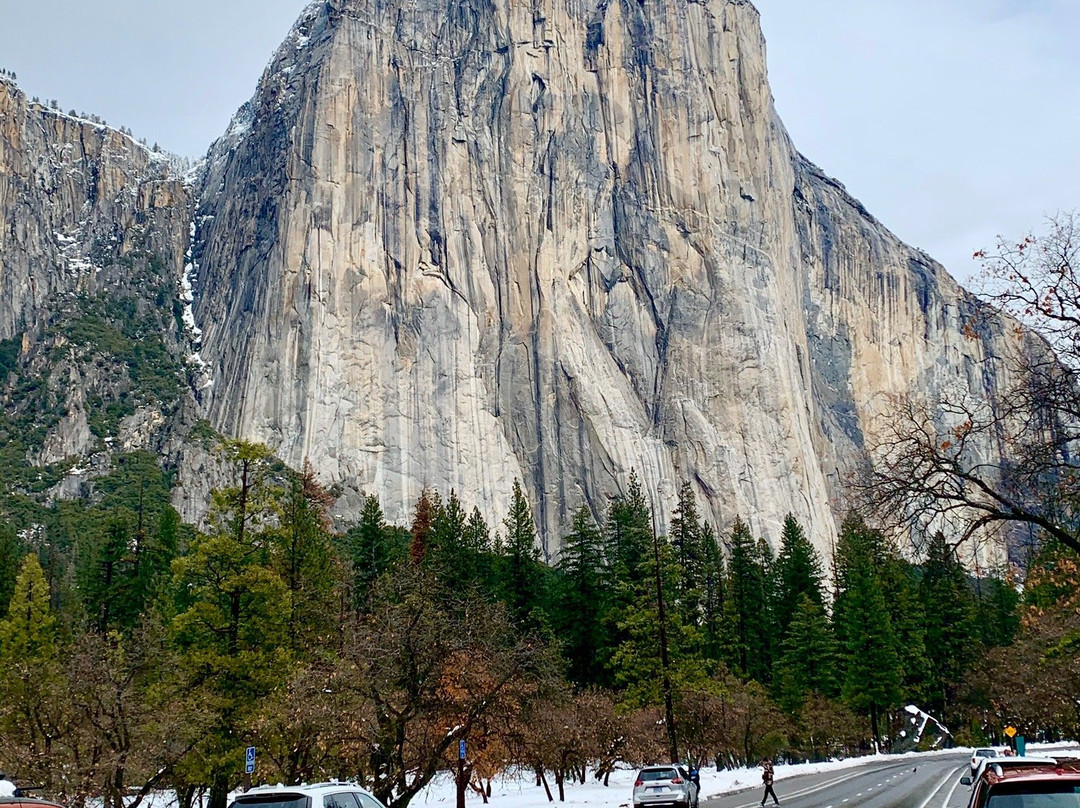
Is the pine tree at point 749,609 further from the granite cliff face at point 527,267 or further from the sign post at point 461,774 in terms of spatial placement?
the sign post at point 461,774

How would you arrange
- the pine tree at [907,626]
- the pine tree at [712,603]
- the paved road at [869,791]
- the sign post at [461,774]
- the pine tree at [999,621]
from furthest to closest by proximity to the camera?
1. the pine tree at [999,621]
2. the pine tree at [907,626]
3. the pine tree at [712,603]
4. the paved road at [869,791]
5. the sign post at [461,774]

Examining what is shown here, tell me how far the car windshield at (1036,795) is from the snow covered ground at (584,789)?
23577 mm

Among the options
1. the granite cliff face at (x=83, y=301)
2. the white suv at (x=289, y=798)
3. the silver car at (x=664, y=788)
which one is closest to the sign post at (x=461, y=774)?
the silver car at (x=664, y=788)

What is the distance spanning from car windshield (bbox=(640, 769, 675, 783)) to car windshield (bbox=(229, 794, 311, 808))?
1545 centimetres

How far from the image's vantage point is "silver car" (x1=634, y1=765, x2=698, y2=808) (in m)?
26.1

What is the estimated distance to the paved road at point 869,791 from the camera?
94.5ft

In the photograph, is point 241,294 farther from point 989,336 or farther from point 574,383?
point 989,336

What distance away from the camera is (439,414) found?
121 metres

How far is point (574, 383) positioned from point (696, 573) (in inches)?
1742

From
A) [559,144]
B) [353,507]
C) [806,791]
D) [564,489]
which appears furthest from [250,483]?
[559,144]

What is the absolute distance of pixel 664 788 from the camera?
2630 centimetres

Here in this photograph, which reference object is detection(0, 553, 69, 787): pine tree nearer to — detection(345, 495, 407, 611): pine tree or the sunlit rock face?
detection(345, 495, 407, 611): pine tree

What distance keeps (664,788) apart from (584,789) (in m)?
18.2

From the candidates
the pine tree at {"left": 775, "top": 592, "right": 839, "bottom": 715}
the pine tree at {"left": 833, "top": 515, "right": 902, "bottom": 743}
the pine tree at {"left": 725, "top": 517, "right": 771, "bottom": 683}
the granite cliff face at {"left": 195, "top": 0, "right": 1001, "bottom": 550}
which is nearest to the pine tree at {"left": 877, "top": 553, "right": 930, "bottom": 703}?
the pine tree at {"left": 833, "top": 515, "right": 902, "bottom": 743}
